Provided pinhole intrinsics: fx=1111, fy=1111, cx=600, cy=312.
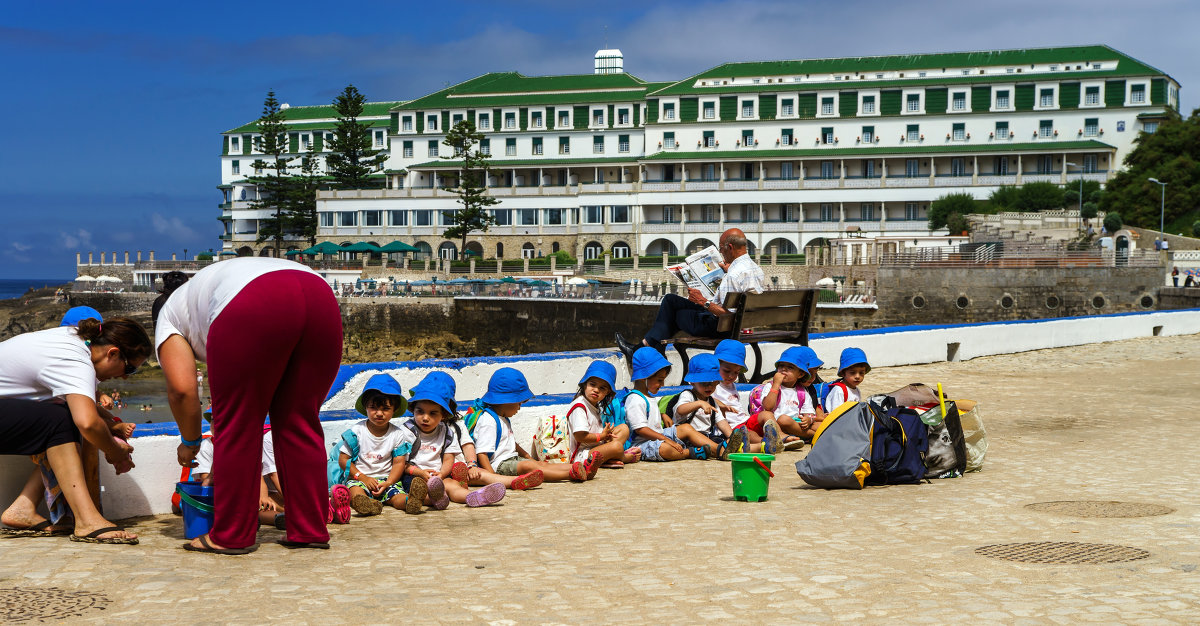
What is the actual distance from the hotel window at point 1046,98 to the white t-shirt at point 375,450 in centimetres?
7648

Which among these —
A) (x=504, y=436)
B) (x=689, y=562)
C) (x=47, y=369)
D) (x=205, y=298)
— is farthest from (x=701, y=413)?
(x=47, y=369)

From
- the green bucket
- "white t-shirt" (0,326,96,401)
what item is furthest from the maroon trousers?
the green bucket

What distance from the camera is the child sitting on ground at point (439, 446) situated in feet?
21.0

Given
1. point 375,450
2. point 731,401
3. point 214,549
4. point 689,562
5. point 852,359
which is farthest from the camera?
point 731,401

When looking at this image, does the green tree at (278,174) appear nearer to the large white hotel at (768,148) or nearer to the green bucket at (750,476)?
the large white hotel at (768,148)

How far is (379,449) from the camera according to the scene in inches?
257

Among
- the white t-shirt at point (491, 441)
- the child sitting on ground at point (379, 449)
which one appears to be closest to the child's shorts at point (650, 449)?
the white t-shirt at point (491, 441)

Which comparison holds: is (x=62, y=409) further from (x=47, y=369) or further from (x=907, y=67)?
(x=907, y=67)

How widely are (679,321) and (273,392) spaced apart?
235 inches

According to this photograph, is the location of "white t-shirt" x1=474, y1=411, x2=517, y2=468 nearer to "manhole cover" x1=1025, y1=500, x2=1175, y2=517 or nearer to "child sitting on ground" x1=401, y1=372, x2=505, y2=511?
"child sitting on ground" x1=401, y1=372, x2=505, y2=511

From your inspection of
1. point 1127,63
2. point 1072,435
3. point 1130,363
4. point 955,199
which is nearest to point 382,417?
point 1072,435

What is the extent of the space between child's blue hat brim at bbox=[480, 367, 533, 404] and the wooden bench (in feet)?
11.2

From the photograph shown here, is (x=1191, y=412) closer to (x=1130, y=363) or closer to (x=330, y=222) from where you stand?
(x=1130, y=363)

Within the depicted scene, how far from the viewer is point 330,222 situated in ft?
279
